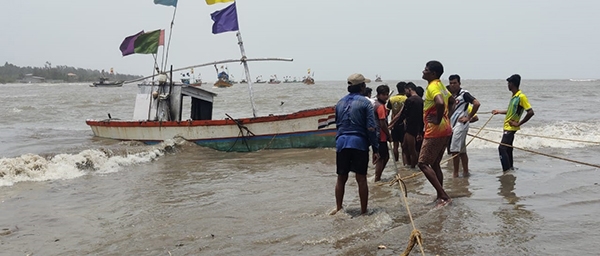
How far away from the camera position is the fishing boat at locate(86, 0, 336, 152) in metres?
11.5

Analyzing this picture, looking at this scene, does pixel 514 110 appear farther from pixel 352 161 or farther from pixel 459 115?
pixel 352 161

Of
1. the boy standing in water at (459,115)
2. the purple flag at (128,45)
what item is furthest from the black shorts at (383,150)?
the purple flag at (128,45)

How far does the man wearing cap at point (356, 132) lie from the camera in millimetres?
4988

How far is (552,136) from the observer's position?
45.9ft

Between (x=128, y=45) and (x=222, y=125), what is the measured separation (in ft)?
12.6

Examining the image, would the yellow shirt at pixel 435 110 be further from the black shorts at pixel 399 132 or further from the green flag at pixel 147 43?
the green flag at pixel 147 43

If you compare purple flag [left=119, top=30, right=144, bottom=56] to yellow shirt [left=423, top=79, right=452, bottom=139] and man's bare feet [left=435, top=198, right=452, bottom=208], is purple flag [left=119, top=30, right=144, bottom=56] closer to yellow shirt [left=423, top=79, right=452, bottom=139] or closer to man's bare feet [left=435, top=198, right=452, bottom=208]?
yellow shirt [left=423, top=79, right=452, bottom=139]

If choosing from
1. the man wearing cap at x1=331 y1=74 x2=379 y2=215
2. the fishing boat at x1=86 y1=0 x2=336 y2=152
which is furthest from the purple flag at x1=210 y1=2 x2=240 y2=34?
the man wearing cap at x1=331 y1=74 x2=379 y2=215

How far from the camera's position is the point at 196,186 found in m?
7.68

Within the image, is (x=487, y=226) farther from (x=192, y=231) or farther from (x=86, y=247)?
(x=86, y=247)

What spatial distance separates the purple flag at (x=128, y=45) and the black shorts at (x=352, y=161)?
977 cm

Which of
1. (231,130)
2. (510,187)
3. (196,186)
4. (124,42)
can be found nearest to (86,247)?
(196,186)

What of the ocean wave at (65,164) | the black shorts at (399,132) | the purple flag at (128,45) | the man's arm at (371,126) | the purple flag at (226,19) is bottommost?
the ocean wave at (65,164)

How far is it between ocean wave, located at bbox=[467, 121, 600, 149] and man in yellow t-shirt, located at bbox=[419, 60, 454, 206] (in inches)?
229
